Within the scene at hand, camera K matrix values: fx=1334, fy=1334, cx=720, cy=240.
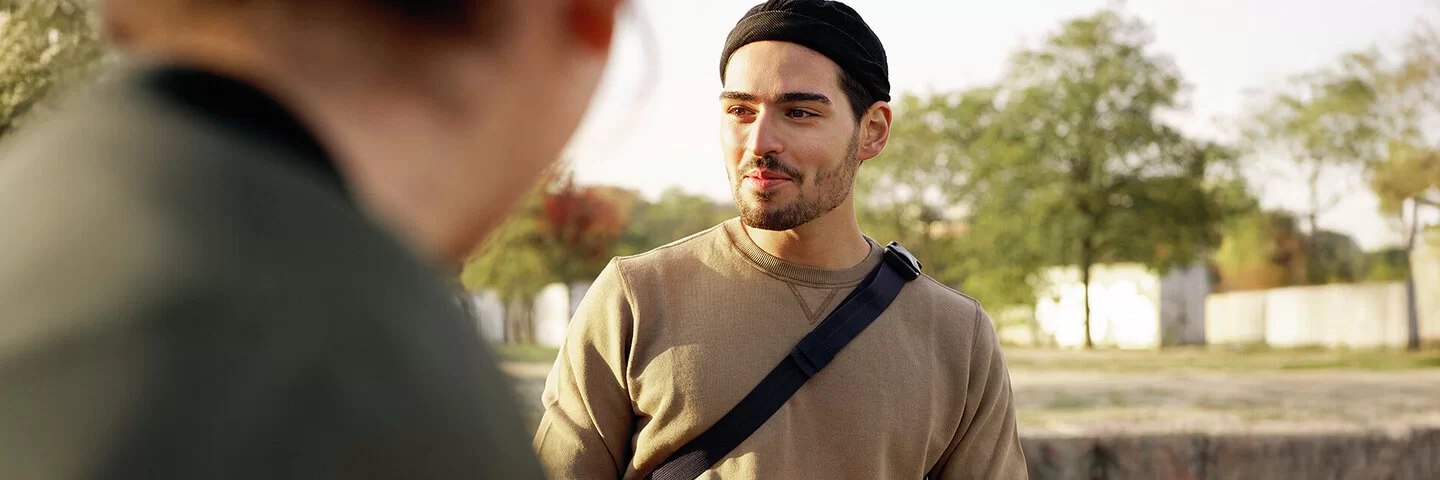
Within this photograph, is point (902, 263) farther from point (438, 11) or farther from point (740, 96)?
point (438, 11)

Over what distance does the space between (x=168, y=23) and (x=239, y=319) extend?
198mm

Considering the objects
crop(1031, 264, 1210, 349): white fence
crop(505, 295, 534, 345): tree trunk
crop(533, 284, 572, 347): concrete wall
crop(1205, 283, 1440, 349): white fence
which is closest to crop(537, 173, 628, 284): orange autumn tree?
crop(505, 295, 534, 345): tree trunk

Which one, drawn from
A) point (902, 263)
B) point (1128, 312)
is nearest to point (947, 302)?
point (902, 263)

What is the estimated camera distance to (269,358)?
55 cm

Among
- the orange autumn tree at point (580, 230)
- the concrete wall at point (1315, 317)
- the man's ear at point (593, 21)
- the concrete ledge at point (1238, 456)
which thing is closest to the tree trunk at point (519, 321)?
the orange autumn tree at point (580, 230)

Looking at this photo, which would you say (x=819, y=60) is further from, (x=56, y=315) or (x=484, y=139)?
(x=56, y=315)

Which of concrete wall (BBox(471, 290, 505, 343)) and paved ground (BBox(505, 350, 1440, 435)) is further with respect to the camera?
paved ground (BBox(505, 350, 1440, 435))

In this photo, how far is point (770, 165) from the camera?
2.93m

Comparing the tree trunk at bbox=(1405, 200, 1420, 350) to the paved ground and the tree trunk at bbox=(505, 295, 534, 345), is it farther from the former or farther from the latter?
the tree trunk at bbox=(505, 295, 534, 345)

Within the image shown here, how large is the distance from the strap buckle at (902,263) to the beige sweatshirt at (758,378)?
5 cm

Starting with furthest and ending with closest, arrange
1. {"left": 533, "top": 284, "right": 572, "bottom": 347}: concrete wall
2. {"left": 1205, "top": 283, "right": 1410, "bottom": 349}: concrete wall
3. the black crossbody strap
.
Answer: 1. {"left": 533, "top": 284, "right": 572, "bottom": 347}: concrete wall
2. {"left": 1205, "top": 283, "right": 1410, "bottom": 349}: concrete wall
3. the black crossbody strap

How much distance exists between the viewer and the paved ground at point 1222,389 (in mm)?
14633

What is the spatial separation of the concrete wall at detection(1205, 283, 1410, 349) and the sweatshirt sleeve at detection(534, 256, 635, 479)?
33732 millimetres

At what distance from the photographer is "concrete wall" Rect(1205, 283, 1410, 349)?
109 ft
